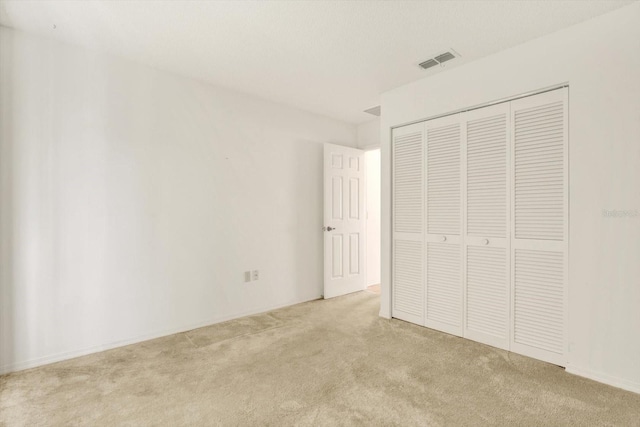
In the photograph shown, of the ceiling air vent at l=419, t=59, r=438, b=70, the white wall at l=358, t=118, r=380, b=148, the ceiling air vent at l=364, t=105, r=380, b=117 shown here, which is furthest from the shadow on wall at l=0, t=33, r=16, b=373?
the white wall at l=358, t=118, r=380, b=148

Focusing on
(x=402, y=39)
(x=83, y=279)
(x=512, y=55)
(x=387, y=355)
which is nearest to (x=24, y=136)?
(x=83, y=279)

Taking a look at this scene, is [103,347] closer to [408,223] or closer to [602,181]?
[408,223]

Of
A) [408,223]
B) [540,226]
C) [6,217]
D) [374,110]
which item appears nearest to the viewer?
[6,217]

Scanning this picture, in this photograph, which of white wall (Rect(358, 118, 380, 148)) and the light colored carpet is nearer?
the light colored carpet

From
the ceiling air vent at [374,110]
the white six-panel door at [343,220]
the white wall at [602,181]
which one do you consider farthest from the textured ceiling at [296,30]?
the white six-panel door at [343,220]

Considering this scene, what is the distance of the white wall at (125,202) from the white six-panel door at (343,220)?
1.79ft

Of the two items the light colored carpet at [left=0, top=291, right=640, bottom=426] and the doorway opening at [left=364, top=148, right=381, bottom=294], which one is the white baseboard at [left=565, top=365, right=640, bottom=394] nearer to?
the light colored carpet at [left=0, top=291, right=640, bottom=426]

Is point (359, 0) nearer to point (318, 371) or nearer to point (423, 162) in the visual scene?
point (423, 162)

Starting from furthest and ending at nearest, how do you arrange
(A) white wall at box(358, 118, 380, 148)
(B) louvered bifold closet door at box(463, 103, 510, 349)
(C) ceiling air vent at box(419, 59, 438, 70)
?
(A) white wall at box(358, 118, 380, 148) < (C) ceiling air vent at box(419, 59, 438, 70) < (B) louvered bifold closet door at box(463, 103, 510, 349)

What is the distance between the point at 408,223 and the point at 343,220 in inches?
49.3

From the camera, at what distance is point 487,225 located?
9.09 feet

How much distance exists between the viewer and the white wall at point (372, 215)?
502 centimetres

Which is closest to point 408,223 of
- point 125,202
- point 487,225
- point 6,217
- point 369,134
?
point 487,225

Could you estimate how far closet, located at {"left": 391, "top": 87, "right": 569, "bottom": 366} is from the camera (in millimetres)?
2416
